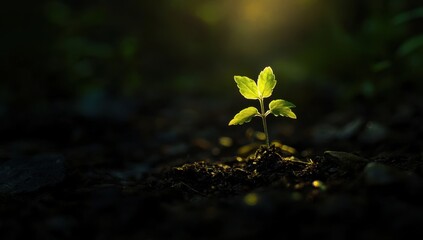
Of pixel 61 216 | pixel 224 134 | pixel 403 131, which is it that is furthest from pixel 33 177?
pixel 403 131

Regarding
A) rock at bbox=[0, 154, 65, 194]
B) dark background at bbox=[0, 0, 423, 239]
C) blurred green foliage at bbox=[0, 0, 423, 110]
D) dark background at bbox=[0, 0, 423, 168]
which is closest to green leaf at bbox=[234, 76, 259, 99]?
dark background at bbox=[0, 0, 423, 239]

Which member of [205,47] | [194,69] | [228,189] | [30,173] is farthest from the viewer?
[205,47]

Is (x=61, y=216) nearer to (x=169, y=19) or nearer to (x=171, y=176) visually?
(x=171, y=176)

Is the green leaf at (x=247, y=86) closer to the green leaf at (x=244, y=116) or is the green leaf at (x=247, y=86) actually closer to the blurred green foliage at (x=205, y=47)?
the green leaf at (x=244, y=116)

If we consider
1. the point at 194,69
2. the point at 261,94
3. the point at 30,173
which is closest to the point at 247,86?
the point at 261,94

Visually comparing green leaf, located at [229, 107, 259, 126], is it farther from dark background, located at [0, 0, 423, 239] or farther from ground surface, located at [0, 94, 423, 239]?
dark background, located at [0, 0, 423, 239]

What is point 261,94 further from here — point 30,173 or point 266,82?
point 30,173

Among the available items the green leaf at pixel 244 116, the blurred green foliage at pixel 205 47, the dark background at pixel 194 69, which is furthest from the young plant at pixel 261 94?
the blurred green foliage at pixel 205 47
